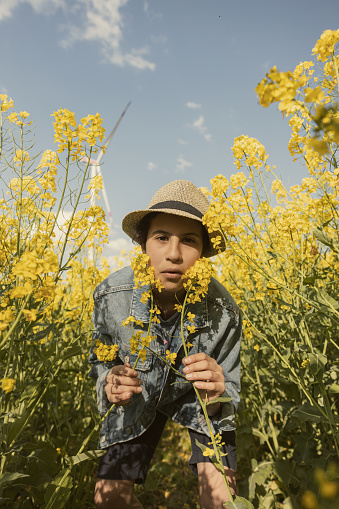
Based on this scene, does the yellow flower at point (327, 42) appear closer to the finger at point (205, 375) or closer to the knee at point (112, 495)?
the finger at point (205, 375)

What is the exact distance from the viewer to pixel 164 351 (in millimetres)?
2070

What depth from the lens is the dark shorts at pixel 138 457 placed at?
200 cm

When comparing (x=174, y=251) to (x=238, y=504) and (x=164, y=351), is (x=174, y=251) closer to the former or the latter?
(x=164, y=351)

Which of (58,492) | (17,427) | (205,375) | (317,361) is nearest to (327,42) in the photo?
(317,361)

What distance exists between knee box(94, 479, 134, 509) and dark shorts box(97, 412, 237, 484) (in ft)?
0.10

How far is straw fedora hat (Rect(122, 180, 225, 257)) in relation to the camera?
1973 mm

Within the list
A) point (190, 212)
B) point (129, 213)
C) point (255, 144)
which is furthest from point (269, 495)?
point (255, 144)

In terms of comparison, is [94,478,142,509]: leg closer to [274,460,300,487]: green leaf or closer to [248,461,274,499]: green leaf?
[248,461,274,499]: green leaf

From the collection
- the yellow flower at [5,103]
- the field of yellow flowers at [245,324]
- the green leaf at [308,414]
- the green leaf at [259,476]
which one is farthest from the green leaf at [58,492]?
the yellow flower at [5,103]

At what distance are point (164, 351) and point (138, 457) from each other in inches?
27.5

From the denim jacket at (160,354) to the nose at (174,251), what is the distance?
0.39 metres

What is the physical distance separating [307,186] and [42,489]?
2.45 meters

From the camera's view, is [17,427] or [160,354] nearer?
[17,427]

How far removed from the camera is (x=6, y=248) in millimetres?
2037
